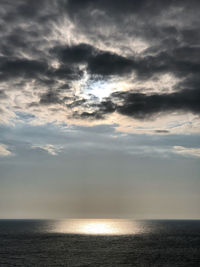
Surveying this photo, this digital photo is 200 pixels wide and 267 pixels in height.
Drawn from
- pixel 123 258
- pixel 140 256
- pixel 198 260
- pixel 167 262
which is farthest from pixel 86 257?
pixel 198 260

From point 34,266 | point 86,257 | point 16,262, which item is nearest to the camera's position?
point 34,266

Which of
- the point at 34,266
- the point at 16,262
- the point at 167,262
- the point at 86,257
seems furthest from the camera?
the point at 86,257

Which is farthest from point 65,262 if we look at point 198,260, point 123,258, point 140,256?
point 198,260

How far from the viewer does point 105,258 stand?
64.2m

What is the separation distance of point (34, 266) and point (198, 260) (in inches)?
1410

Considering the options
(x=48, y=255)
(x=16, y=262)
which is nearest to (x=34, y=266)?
(x=16, y=262)

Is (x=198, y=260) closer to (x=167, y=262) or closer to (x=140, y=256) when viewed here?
(x=167, y=262)

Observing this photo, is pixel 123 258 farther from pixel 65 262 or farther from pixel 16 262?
pixel 16 262

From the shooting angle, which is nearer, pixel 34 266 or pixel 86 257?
pixel 34 266

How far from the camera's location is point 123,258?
64.8m

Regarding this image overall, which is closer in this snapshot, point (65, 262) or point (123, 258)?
point (65, 262)

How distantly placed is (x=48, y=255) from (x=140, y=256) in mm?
22221

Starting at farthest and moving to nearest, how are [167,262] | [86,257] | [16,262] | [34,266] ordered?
[86,257]
[167,262]
[16,262]
[34,266]

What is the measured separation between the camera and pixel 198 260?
63.1 meters
